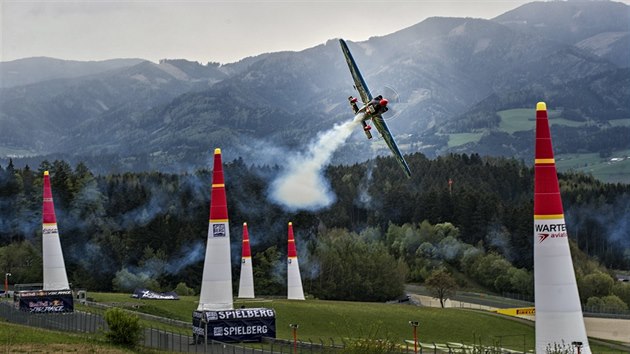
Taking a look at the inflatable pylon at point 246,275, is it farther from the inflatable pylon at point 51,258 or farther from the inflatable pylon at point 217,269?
the inflatable pylon at point 217,269

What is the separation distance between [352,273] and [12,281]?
4130 centimetres

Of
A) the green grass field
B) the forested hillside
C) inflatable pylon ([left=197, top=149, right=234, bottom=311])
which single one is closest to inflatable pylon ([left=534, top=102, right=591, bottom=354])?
inflatable pylon ([left=197, top=149, right=234, bottom=311])

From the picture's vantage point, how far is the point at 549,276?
114 ft

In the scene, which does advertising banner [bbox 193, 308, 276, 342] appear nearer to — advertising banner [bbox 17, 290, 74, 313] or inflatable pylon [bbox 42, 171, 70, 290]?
advertising banner [bbox 17, 290, 74, 313]

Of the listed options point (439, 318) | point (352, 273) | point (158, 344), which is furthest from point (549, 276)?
point (352, 273)

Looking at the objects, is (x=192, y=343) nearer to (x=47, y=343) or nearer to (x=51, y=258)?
(x=47, y=343)

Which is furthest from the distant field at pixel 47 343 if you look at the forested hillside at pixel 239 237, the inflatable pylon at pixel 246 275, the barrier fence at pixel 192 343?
the forested hillside at pixel 239 237

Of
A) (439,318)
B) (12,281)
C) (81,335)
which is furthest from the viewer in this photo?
(12,281)

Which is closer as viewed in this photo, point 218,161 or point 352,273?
point 218,161

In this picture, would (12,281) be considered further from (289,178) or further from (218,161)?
(218,161)

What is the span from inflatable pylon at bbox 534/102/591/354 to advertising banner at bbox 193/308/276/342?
26.4 metres

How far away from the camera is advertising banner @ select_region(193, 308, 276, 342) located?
5788cm

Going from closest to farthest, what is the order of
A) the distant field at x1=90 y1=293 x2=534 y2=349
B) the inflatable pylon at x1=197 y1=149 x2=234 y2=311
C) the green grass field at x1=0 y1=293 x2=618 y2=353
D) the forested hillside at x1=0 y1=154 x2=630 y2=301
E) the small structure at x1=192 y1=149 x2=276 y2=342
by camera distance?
1. the small structure at x1=192 y1=149 x2=276 y2=342
2. the inflatable pylon at x1=197 y1=149 x2=234 y2=311
3. the green grass field at x1=0 y1=293 x2=618 y2=353
4. the distant field at x1=90 y1=293 x2=534 y2=349
5. the forested hillside at x1=0 y1=154 x2=630 y2=301

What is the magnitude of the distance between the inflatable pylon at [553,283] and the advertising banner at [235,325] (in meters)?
26.4
